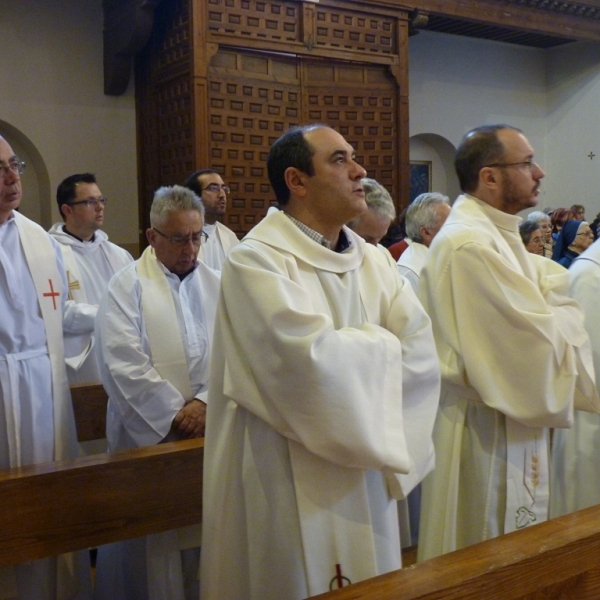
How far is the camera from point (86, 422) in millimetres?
3533

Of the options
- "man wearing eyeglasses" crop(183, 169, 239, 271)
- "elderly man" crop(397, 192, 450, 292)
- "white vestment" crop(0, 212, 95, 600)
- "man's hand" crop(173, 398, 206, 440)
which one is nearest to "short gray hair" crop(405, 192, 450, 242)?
"elderly man" crop(397, 192, 450, 292)

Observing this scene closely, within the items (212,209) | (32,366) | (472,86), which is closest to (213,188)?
(212,209)

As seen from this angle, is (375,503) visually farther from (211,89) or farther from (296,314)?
(211,89)

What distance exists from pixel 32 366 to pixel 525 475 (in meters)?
1.95

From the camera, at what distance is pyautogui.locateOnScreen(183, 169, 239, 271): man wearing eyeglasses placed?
5.54 metres

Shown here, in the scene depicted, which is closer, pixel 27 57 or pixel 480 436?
pixel 480 436

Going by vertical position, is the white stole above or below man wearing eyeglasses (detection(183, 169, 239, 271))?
below

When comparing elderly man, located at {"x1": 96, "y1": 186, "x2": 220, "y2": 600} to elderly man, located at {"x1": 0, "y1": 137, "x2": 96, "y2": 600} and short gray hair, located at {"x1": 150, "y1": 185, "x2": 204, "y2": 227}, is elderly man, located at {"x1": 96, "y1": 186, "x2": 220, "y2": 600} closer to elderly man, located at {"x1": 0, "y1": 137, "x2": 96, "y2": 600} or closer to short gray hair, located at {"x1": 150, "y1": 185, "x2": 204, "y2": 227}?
short gray hair, located at {"x1": 150, "y1": 185, "x2": 204, "y2": 227}

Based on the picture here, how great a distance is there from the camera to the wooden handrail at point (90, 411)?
3.52 metres

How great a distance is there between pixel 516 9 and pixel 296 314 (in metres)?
8.81

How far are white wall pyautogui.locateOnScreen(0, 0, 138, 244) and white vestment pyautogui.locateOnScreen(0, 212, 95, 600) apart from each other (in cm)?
470

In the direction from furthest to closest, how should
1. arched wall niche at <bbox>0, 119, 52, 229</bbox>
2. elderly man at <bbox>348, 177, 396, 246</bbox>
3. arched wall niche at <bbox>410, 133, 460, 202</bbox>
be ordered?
arched wall niche at <bbox>410, 133, 460, 202</bbox>, arched wall niche at <bbox>0, 119, 52, 229</bbox>, elderly man at <bbox>348, 177, 396, 246</bbox>

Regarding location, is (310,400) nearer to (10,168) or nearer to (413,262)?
(10,168)

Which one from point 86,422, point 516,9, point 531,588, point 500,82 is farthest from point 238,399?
point 500,82
